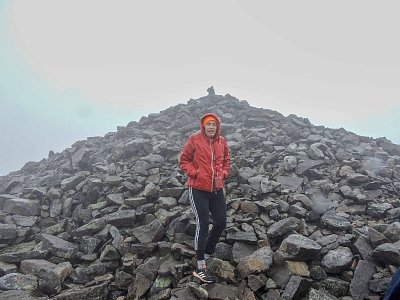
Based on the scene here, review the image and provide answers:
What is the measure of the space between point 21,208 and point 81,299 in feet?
21.2

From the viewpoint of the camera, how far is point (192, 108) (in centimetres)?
2498

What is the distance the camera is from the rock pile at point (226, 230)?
732 centimetres

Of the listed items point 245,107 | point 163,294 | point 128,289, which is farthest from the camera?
point 245,107

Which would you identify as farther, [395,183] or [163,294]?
→ [395,183]

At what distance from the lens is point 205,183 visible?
24.0 feet

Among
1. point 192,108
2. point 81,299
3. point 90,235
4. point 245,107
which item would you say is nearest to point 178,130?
point 192,108

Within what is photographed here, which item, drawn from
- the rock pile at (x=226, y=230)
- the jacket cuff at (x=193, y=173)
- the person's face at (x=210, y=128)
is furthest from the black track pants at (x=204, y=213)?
the person's face at (x=210, y=128)

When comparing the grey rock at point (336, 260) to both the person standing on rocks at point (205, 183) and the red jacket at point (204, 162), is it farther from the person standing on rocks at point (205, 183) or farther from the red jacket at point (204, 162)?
the red jacket at point (204, 162)

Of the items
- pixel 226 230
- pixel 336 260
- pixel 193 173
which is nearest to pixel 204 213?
pixel 193 173

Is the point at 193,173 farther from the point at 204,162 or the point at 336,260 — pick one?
the point at 336,260

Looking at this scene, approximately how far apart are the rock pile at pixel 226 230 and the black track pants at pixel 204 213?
0.83 metres

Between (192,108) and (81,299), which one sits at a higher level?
(192,108)

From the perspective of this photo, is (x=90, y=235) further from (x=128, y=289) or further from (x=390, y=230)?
(x=390, y=230)

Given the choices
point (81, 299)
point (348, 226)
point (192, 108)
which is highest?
point (192, 108)
